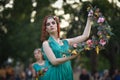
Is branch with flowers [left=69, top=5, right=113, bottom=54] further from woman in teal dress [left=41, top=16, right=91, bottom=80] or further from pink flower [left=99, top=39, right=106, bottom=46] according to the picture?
woman in teal dress [left=41, top=16, right=91, bottom=80]

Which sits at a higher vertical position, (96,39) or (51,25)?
(51,25)

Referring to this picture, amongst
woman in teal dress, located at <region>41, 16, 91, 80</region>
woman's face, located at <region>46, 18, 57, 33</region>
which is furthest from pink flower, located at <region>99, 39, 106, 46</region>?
woman's face, located at <region>46, 18, 57, 33</region>

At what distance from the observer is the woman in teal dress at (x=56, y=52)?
672 cm

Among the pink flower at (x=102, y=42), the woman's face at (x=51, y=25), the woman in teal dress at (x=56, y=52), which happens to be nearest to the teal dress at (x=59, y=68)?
the woman in teal dress at (x=56, y=52)

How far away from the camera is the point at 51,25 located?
702cm

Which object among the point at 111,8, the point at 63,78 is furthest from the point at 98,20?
the point at 111,8

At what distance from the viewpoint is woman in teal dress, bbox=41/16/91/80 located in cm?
672

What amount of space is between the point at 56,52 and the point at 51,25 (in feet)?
1.37

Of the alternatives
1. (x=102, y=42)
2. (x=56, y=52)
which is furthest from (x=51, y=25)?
(x=102, y=42)

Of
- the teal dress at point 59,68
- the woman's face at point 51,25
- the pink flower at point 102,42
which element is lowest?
the teal dress at point 59,68

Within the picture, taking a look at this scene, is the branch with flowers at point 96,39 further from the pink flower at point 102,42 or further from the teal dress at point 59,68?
the teal dress at point 59,68

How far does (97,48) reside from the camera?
21.8 feet

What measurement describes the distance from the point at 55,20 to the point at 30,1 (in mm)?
7092

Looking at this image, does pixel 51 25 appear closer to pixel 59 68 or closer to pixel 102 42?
pixel 59 68
